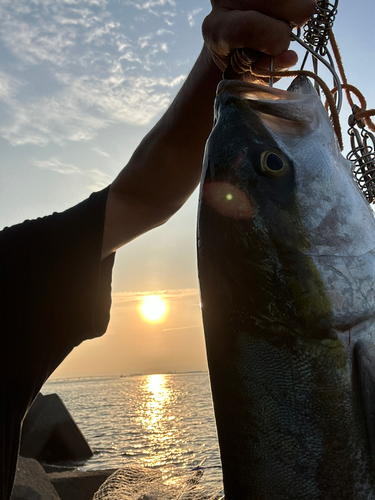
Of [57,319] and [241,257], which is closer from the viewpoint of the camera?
[241,257]

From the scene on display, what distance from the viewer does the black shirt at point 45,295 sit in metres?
2.45

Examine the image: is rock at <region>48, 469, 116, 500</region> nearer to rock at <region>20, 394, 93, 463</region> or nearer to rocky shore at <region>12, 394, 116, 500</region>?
rocky shore at <region>12, 394, 116, 500</region>

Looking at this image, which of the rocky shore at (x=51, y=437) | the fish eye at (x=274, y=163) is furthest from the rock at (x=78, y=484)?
the fish eye at (x=274, y=163)

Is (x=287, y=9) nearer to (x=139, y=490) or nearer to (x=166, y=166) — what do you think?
(x=166, y=166)

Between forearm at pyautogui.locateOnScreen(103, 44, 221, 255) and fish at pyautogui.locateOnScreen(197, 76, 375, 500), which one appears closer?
fish at pyautogui.locateOnScreen(197, 76, 375, 500)

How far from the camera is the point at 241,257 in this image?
1.55 meters

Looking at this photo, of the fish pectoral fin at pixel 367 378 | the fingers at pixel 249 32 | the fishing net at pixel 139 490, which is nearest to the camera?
the fish pectoral fin at pixel 367 378

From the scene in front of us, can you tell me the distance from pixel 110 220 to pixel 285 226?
1519mm

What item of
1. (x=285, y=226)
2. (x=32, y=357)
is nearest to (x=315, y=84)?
(x=285, y=226)

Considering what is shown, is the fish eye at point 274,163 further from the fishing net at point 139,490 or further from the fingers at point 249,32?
the fishing net at point 139,490

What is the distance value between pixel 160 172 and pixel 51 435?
43.3 ft

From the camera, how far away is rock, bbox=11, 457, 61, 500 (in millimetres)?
5863

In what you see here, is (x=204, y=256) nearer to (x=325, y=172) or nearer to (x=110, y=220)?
(x=325, y=172)

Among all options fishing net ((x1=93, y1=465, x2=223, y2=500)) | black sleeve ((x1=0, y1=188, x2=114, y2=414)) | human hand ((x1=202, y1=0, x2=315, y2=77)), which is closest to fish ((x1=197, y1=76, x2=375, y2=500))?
human hand ((x1=202, y1=0, x2=315, y2=77))
